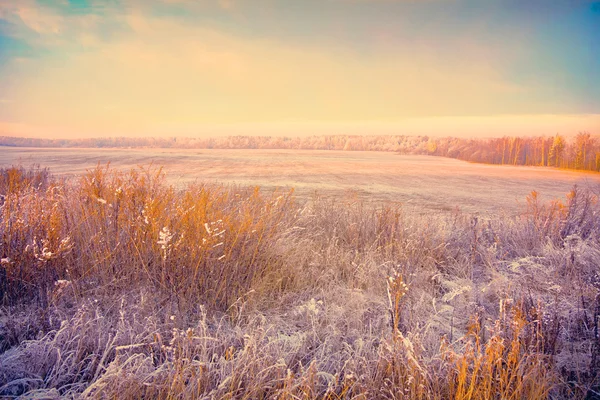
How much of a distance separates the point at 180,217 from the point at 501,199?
13872mm

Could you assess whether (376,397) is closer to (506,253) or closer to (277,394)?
(277,394)

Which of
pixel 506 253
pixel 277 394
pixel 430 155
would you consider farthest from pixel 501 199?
pixel 430 155

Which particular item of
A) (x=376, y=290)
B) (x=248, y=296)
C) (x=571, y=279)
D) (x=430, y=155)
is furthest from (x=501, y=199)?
(x=430, y=155)

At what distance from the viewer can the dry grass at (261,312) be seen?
2.69 meters

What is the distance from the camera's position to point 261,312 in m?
3.96

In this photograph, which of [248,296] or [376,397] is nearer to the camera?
[376,397]

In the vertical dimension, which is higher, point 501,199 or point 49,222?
point 49,222

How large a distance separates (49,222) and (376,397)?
4.38 metres

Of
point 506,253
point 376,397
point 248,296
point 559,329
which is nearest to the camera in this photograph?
point 376,397

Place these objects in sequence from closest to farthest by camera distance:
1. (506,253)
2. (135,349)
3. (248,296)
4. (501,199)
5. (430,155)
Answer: (135,349), (248,296), (506,253), (501,199), (430,155)

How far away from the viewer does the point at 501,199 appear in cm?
1439

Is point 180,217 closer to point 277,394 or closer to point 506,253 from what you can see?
point 277,394

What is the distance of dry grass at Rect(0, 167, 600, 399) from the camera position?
8.83ft

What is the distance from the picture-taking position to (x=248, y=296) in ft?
13.9
